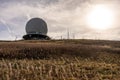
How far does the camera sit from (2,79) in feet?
Result: 84.6

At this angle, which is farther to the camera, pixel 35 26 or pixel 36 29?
pixel 36 29

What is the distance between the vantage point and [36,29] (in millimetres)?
96375

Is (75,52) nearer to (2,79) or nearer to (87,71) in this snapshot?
(87,71)

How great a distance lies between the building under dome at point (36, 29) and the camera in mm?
96375

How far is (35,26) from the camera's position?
9612cm

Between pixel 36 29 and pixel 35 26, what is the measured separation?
111 cm

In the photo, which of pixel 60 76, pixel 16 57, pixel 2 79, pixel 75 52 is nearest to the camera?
pixel 2 79

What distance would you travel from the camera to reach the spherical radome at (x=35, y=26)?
316ft

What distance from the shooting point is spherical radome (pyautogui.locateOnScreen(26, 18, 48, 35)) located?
96.3 meters

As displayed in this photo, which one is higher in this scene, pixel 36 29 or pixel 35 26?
pixel 35 26

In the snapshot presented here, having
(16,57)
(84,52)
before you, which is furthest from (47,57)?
(84,52)

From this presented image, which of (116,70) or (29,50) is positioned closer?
(116,70)

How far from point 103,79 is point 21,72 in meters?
8.60

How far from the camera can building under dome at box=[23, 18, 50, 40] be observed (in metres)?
96.4
